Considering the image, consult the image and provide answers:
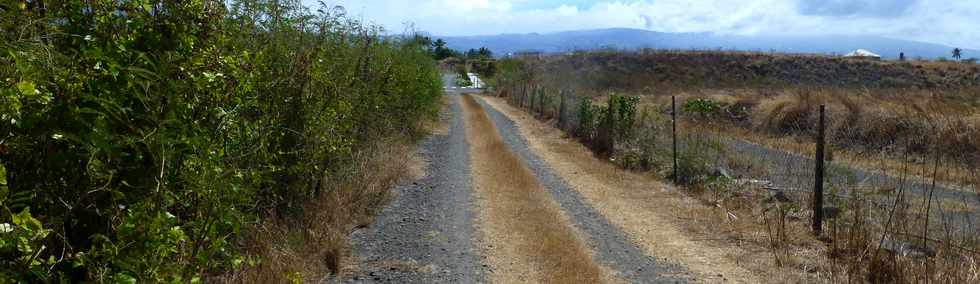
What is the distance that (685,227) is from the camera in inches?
348

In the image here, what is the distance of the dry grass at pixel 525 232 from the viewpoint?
674 cm

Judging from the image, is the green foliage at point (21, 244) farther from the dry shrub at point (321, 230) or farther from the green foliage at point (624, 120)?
the green foliage at point (624, 120)

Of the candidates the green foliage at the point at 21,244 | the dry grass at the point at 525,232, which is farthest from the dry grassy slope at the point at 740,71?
the green foliage at the point at 21,244

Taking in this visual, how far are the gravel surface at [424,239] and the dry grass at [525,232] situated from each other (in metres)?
0.25

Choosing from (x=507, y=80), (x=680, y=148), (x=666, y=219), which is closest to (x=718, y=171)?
(x=680, y=148)

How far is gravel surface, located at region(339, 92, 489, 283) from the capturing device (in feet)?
22.1

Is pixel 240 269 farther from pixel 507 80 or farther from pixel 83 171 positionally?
pixel 507 80

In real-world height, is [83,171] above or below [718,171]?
above

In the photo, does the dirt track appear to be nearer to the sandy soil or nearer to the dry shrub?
the sandy soil

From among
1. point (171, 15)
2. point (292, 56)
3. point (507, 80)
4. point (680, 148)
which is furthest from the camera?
point (507, 80)

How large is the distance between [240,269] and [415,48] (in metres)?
17.4

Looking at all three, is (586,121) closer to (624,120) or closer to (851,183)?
(624,120)

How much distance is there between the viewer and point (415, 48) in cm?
2253

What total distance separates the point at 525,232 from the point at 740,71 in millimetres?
61322
